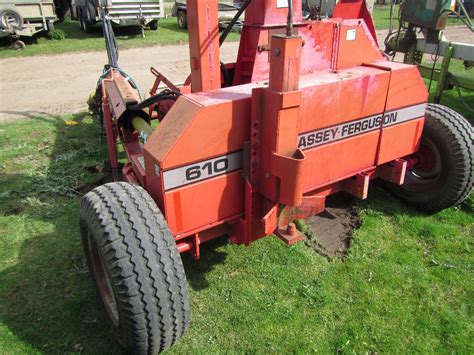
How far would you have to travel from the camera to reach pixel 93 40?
13.9 m

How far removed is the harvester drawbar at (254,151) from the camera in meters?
2.17

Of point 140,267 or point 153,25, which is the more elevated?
point 140,267

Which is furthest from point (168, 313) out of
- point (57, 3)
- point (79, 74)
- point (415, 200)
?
point (57, 3)

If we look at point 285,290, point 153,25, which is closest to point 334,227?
point 285,290

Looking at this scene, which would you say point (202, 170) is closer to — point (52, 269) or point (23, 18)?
point (52, 269)

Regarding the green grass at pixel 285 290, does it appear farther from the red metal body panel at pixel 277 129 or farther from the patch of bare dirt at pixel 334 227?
the red metal body panel at pixel 277 129

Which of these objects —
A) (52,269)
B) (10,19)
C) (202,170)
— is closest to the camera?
(202,170)

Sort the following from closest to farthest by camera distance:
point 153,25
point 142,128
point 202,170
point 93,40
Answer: point 202,170 < point 142,128 < point 93,40 < point 153,25

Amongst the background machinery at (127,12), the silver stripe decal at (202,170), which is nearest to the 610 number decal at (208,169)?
the silver stripe decal at (202,170)

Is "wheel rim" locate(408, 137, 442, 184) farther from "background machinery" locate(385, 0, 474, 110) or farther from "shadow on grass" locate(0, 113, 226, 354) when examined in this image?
"background machinery" locate(385, 0, 474, 110)

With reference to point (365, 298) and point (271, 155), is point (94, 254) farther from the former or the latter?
point (365, 298)

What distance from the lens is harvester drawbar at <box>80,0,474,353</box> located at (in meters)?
2.17

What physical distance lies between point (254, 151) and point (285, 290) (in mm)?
1113

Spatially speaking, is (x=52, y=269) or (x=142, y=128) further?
(x=142, y=128)
